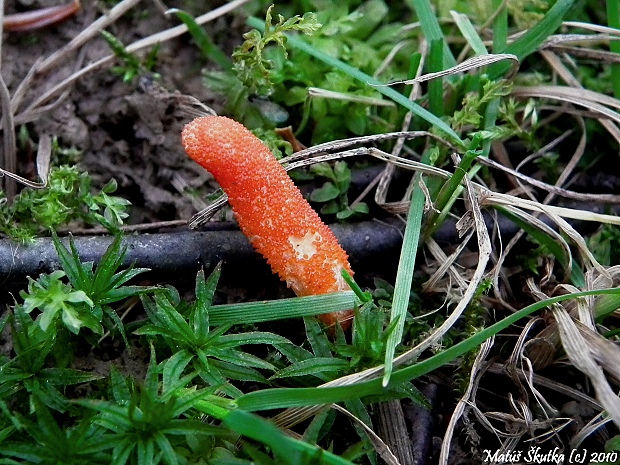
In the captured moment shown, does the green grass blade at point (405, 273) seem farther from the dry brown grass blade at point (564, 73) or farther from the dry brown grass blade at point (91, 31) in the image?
the dry brown grass blade at point (91, 31)

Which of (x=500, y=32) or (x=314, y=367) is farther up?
(x=500, y=32)

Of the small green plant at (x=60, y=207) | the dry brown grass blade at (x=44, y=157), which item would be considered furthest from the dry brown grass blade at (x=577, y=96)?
the dry brown grass blade at (x=44, y=157)

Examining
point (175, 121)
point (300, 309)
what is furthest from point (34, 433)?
point (175, 121)

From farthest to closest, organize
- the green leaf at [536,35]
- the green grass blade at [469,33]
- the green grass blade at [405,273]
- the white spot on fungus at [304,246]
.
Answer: the green grass blade at [469,33] < the green leaf at [536,35] < the white spot on fungus at [304,246] < the green grass blade at [405,273]

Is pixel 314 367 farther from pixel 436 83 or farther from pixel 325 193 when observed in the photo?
pixel 436 83

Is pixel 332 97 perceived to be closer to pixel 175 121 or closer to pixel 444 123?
pixel 444 123

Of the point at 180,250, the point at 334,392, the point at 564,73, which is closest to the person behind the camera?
the point at 334,392

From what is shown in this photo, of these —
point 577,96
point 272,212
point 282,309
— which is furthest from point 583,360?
point 577,96

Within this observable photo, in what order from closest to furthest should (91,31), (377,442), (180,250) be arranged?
(377,442) → (180,250) → (91,31)
